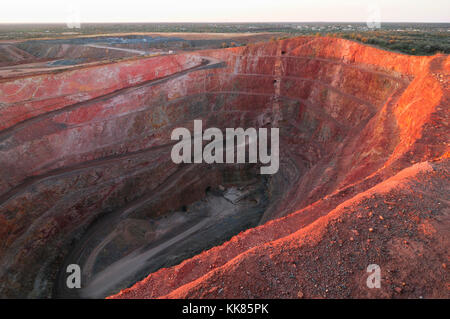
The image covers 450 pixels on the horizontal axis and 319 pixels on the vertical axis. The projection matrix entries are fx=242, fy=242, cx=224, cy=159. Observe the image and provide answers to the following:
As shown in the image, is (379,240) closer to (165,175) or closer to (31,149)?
(165,175)

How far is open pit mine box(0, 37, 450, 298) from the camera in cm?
678

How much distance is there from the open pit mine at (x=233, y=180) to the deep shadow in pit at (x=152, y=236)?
123 mm

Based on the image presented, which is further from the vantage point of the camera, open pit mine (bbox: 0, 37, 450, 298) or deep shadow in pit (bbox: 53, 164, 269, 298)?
deep shadow in pit (bbox: 53, 164, 269, 298)

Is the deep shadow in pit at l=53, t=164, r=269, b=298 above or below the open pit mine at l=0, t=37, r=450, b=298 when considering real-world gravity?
below

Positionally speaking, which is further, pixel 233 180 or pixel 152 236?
pixel 233 180

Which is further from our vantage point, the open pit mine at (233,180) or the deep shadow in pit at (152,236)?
the deep shadow in pit at (152,236)

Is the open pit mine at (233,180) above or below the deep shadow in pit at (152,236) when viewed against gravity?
above

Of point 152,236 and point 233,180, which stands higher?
point 233,180

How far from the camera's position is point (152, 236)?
1972cm

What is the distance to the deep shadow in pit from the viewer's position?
1678 centimetres

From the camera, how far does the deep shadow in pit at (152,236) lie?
16781mm

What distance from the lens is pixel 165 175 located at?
80.3ft

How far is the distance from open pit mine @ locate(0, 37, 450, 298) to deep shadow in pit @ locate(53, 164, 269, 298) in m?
0.12

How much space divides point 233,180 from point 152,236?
10.4m
